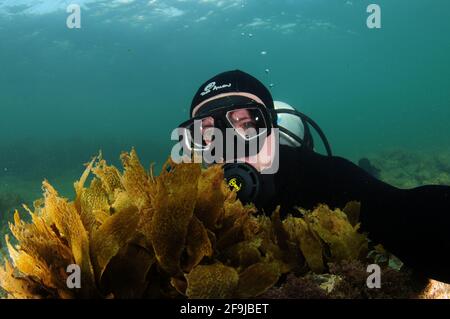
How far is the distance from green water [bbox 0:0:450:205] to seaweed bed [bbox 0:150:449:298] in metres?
1.56

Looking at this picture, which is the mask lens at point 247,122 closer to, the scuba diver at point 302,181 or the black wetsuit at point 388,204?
the scuba diver at point 302,181

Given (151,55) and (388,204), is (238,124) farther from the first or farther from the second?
(151,55)

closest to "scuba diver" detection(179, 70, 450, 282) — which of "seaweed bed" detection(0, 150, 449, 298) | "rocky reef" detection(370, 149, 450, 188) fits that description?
"seaweed bed" detection(0, 150, 449, 298)

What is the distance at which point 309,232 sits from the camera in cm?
204

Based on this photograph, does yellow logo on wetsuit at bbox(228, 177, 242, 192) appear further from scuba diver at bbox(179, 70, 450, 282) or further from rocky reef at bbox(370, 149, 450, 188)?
rocky reef at bbox(370, 149, 450, 188)

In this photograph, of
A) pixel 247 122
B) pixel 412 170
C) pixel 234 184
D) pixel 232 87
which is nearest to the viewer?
pixel 234 184

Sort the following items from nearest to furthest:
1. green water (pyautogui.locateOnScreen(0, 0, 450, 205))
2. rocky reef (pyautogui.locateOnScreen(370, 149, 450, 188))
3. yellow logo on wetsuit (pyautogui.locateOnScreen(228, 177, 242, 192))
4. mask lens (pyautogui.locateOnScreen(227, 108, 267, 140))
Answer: yellow logo on wetsuit (pyautogui.locateOnScreen(228, 177, 242, 192)) → mask lens (pyautogui.locateOnScreen(227, 108, 267, 140)) → rocky reef (pyautogui.locateOnScreen(370, 149, 450, 188)) → green water (pyautogui.locateOnScreen(0, 0, 450, 205))

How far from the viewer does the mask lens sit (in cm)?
341

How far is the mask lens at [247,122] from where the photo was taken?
3.41m

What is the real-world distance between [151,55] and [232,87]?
67.7 meters

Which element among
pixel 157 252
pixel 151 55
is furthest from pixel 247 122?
pixel 151 55

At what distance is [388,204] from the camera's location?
2.17 meters

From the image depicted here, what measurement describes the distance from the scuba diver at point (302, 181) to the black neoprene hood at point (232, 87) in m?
0.01

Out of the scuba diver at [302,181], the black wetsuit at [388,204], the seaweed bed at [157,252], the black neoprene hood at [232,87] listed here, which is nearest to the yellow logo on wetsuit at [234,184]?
the scuba diver at [302,181]
